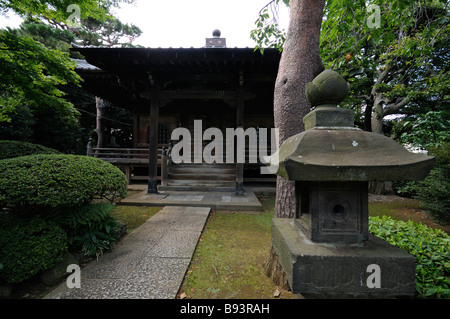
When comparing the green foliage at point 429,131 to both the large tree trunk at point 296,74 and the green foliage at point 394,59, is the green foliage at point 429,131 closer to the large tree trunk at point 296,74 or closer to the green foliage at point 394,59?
the green foliage at point 394,59

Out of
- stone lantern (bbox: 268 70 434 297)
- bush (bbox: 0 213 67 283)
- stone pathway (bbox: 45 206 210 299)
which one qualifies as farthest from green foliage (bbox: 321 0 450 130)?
bush (bbox: 0 213 67 283)

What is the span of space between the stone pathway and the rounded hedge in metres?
1.00

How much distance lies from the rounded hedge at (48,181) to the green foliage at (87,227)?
0.19 metres

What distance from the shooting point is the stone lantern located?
1.38 m

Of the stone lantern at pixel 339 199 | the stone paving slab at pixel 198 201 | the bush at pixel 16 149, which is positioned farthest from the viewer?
the stone paving slab at pixel 198 201

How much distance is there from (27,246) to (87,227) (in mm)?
779

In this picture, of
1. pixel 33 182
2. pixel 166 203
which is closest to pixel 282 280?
pixel 33 182

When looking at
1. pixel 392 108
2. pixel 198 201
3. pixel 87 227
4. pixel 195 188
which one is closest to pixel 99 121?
pixel 195 188

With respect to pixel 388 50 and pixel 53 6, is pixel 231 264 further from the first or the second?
pixel 388 50

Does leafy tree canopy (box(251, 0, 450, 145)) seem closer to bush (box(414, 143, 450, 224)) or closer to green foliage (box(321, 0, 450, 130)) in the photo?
green foliage (box(321, 0, 450, 130))

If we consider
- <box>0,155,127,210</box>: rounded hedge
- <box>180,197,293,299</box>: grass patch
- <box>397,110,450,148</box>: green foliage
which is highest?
<box>397,110,450,148</box>: green foliage

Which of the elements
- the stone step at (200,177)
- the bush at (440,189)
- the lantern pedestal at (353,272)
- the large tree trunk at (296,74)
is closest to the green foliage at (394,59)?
the large tree trunk at (296,74)

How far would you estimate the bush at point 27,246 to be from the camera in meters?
2.06
